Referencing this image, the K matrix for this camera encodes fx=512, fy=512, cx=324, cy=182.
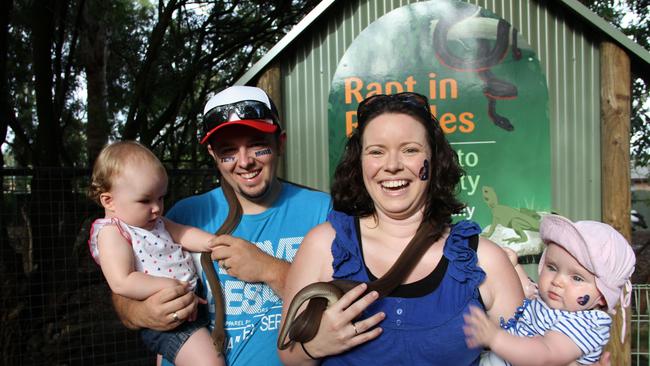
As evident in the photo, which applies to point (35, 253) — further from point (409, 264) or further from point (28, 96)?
point (28, 96)

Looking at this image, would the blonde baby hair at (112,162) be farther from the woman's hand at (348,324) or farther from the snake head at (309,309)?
the woman's hand at (348,324)

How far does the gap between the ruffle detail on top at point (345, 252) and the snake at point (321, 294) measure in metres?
0.05

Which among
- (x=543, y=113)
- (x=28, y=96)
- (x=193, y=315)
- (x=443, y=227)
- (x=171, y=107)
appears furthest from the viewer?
(x=28, y=96)

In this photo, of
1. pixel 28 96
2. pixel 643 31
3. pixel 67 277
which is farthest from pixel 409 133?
pixel 28 96

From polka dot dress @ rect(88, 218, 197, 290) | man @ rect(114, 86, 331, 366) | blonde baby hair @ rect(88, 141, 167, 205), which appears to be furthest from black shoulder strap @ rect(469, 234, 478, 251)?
blonde baby hair @ rect(88, 141, 167, 205)

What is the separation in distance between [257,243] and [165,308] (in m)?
0.44

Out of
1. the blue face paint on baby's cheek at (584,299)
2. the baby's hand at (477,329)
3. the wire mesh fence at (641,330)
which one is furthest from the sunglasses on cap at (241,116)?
the wire mesh fence at (641,330)

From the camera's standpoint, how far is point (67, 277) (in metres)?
5.05

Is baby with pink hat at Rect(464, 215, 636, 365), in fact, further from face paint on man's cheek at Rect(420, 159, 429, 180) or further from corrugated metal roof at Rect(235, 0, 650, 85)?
corrugated metal roof at Rect(235, 0, 650, 85)

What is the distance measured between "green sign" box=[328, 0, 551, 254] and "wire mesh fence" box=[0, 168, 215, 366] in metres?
2.04

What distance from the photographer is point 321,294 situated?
65.5 inches

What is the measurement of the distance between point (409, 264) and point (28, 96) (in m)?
13.9

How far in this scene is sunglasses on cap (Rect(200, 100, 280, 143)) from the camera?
2.07 metres

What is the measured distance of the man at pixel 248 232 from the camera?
2012 millimetres
